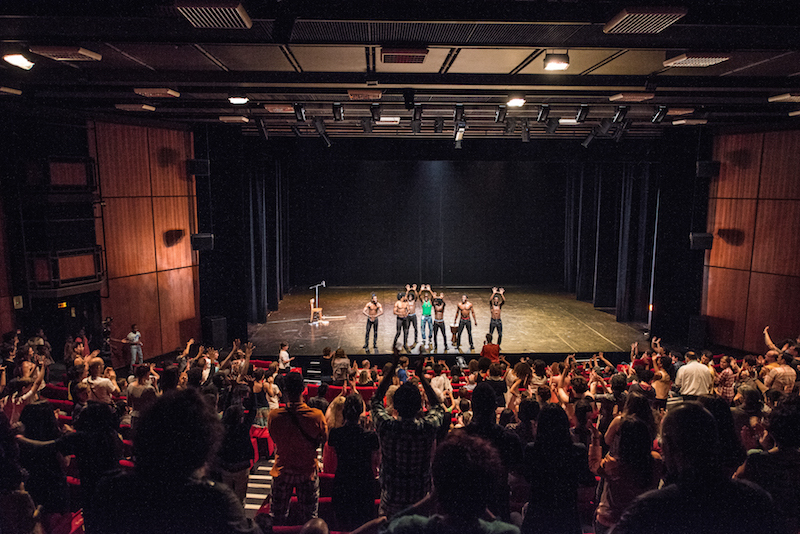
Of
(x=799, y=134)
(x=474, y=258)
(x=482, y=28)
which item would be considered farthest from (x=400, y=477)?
(x=474, y=258)

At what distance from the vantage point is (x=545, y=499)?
257 cm

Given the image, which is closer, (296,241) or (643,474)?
(643,474)

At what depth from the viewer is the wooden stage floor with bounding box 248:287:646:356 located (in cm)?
1074

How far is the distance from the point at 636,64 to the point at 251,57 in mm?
4755

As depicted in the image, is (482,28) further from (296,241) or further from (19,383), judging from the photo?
(296,241)

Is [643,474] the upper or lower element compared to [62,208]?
lower

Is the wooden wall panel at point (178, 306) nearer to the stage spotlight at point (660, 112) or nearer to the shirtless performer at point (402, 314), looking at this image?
the shirtless performer at point (402, 314)

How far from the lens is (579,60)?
19.9ft

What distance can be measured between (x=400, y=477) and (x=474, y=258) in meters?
15.6

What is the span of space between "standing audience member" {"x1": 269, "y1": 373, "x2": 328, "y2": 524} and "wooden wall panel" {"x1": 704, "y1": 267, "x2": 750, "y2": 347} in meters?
11.0

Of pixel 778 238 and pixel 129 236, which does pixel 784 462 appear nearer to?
pixel 778 238

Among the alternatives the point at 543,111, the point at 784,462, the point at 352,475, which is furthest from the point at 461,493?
the point at 543,111

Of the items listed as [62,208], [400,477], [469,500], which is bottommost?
[400,477]

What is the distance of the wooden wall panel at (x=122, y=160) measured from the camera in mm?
9664
